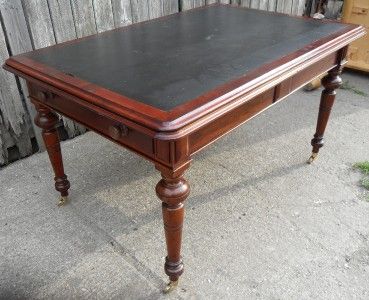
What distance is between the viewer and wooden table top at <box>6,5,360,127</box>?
1.23 m

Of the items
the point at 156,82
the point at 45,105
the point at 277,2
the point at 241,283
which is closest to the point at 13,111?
the point at 45,105

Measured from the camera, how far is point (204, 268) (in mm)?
1704

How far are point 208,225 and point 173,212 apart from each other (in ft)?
2.01

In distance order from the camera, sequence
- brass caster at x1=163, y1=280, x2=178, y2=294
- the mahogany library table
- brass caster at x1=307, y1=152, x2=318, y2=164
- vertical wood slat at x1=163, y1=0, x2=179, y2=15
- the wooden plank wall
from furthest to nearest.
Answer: vertical wood slat at x1=163, y1=0, x2=179, y2=15
brass caster at x1=307, y1=152, x2=318, y2=164
the wooden plank wall
brass caster at x1=163, y1=280, x2=178, y2=294
the mahogany library table

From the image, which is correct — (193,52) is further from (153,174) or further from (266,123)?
(266,123)

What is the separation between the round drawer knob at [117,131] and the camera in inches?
50.6

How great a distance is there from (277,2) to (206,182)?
2193 millimetres

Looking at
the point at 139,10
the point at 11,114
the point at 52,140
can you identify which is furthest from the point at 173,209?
the point at 139,10

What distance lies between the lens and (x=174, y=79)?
1354 mm

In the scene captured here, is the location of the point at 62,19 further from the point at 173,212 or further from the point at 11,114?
the point at 173,212

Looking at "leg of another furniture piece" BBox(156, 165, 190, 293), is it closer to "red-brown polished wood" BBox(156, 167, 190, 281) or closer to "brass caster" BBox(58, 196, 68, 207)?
"red-brown polished wood" BBox(156, 167, 190, 281)

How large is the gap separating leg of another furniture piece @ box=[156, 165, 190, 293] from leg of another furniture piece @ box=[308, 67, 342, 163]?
3.89 feet

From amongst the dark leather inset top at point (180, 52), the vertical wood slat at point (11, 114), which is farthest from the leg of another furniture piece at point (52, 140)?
the vertical wood slat at point (11, 114)

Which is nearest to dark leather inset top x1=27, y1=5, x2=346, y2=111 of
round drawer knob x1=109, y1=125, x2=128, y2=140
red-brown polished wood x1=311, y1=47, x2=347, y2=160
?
round drawer knob x1=109, y1=125, x2=128, y2=140
